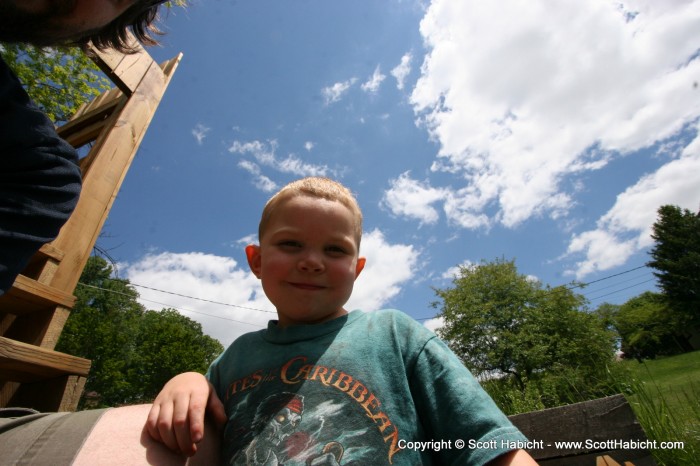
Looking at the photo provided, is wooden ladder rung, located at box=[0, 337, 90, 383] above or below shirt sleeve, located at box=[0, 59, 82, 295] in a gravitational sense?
below

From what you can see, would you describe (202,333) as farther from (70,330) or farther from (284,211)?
(284,211)

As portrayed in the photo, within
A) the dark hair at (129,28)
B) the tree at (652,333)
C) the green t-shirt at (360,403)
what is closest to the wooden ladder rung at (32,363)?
the green t-shirt at (360,403)

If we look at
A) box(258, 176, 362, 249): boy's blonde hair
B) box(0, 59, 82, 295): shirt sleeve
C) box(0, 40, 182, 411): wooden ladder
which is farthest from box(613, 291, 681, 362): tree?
box(0, 59, 82, 295): shirt sleeve

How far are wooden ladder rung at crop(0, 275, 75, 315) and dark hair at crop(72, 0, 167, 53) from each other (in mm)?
1197

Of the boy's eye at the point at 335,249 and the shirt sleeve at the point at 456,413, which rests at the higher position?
the boy's eye at the point at 335,249

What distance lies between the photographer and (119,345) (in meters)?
29.1

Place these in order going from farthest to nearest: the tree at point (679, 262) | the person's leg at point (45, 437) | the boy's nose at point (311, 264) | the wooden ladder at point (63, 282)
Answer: the tree at point (679, 262), the wooden ladder at point (63, 282), the boy's nose at point (311, 264), the person's leg at point (45, 437)

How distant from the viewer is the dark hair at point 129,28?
1897mm

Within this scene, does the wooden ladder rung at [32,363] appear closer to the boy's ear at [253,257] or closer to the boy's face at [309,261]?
the boy's ear at [253,257]

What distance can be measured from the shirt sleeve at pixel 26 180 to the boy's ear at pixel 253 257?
71 centimetres

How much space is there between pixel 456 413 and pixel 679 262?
5514 cm

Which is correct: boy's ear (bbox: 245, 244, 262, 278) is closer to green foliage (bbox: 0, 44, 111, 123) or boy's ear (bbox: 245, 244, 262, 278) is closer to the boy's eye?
the boy's eye

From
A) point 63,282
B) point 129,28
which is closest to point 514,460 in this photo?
point 63,282

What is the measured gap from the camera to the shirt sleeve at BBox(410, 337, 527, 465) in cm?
91
